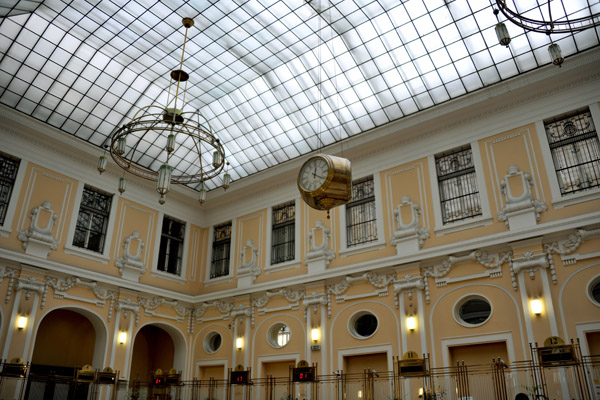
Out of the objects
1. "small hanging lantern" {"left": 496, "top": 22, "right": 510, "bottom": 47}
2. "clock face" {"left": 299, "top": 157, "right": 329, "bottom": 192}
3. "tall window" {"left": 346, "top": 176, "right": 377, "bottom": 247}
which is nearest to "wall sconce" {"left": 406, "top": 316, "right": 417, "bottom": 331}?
"tall window" {"left": 346, "top": 176, "right": 377, "bottom": 247}

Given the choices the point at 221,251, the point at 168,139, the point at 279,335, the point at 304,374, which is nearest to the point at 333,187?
the point at 168,139

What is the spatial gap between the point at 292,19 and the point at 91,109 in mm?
8387

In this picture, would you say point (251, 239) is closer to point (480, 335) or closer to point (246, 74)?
point (246, 74)

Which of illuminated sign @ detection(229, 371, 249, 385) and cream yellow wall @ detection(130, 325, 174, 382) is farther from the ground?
cream yellow wall @ detection(130, 325, 174, 382)

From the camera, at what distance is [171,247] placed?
21.6m

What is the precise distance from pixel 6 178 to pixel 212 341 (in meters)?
9.92

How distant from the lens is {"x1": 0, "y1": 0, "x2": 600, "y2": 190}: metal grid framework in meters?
15.2

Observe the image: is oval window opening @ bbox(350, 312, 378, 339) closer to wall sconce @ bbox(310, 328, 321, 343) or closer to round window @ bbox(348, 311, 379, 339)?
round window @ bbox(348, 311, 379, 339)

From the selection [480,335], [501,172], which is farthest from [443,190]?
[480,335]

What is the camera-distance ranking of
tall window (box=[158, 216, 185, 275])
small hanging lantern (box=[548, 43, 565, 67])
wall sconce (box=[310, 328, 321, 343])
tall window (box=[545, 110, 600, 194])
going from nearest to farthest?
small hanging lantern (box=[548, 43, 565, 67]), tall window (box=[545, 110, 600, 194]), wall sconce (box=[310, 328, 321, 343]), tall window (box=[158, 216, 185, 275])

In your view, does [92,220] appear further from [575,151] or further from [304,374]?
[575,151]

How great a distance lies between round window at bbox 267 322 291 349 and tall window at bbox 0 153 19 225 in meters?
9.95

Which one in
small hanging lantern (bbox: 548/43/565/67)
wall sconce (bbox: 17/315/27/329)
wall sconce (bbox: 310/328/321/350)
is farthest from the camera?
wall sconce (bbox: 310/328/321/350)

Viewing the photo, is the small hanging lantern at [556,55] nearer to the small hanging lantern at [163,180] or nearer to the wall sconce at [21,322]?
the small hanging lantern at [163,180]
